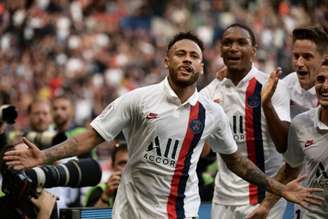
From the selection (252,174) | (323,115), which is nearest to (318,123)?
(323,115)

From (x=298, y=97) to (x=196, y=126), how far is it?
1538mm

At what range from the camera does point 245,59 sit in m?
7.77

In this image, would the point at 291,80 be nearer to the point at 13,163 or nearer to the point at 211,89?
the point at 211,89

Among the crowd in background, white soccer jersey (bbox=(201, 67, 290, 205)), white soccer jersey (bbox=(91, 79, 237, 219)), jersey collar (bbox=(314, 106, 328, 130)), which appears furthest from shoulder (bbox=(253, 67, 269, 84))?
the crowd in background

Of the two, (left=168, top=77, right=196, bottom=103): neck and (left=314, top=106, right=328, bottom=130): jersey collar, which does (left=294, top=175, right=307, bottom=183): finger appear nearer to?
(left=314, top=106, right=328, bottom=130): jersey collar

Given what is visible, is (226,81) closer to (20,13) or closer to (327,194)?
(327,194)

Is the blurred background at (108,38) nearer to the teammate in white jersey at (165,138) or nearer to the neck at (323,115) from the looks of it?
the neck at (323,115)

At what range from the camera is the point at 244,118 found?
773 centimetres

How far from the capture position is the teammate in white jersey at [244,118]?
7719 millimetres

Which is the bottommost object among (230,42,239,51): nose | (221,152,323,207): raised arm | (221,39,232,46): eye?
(221,152,323,207): raised arm

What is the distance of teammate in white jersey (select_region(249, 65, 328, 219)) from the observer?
22.3ft

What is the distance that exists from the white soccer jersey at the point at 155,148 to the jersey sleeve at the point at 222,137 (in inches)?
5.7

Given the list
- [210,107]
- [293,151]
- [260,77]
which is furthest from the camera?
[260,77]

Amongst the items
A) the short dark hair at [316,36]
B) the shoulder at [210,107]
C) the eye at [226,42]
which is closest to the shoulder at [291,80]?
the short dark hair at [316,36]
